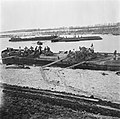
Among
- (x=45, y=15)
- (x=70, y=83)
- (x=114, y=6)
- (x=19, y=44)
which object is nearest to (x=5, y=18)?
(x=45, y=15)

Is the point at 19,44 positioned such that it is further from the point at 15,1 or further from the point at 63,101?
the point at 63,101

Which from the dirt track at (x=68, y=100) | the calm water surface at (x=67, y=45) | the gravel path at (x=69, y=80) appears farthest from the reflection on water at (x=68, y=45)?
the dirt track at (x=68, y=100)

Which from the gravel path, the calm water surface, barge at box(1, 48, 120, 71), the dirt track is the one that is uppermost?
the calm water surface

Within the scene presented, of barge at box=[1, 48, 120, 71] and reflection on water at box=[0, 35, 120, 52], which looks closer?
barge at box=[1, 48, 120, 71]

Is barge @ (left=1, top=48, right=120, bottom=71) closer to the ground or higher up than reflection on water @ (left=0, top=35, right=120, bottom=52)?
closer to the ground

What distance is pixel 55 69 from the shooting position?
2.14 m

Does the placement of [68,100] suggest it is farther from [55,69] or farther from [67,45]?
[67,45]

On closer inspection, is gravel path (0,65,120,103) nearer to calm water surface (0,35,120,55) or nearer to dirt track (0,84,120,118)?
dirt track (0,84,120,118)

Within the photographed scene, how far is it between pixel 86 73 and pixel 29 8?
817 millimetres

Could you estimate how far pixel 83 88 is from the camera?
1.89 metres

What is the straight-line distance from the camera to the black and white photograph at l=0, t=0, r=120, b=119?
5.57ft

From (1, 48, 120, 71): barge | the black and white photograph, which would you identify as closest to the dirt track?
the black and white photograph

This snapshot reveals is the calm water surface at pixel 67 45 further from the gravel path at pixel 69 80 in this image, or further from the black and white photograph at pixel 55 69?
the gravel path at pixel 69 80

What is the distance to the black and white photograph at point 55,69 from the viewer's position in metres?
1.70
